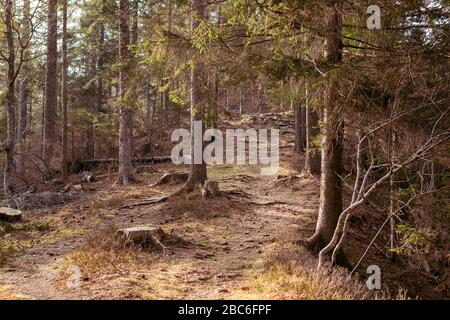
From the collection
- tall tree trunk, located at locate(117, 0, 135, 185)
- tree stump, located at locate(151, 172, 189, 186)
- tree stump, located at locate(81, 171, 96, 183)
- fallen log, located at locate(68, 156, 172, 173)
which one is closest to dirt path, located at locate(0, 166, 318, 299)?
tree stump, located at locate(151, 172, 189, 186)

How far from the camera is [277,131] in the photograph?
112 feet

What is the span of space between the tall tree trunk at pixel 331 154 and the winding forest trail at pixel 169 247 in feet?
2.65

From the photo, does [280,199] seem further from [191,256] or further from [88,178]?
[88,178]

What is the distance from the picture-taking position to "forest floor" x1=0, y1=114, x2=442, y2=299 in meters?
6.31

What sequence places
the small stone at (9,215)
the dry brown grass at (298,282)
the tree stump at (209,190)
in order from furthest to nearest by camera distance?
the tree stump at (209,190)
the small stone at (9,215)
the dry brown grass at (298,282)

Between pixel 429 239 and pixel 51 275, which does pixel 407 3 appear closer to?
pixel 429 239

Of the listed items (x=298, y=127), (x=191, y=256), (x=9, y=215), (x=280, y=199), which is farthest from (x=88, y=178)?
(x=298, y=127)

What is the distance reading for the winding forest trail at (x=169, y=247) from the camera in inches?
258

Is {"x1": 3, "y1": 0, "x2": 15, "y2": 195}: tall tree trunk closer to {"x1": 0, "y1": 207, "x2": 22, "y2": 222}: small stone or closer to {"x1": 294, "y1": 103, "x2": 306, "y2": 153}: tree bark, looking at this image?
{"x1": 0, "y1": 207, "x2": 22, "y2": 222}: small stone

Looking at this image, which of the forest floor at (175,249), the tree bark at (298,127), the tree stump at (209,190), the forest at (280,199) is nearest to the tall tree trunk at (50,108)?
the forest floor at (175,249)

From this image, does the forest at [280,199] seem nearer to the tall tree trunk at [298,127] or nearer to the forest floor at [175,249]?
the forest floor at [175,249]

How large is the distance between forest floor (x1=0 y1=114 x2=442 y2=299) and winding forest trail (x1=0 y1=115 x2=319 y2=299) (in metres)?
0.02
